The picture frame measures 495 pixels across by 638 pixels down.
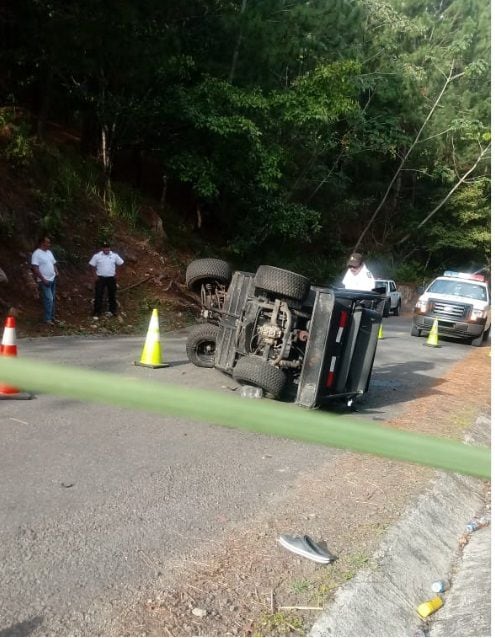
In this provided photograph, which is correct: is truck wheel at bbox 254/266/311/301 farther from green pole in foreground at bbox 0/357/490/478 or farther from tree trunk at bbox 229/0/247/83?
tree trunk at bbox 229/0/247/83

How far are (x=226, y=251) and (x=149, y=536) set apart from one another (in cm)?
1934

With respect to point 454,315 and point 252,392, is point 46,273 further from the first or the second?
point 454,315

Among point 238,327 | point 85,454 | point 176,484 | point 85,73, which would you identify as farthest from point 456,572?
point 85,73

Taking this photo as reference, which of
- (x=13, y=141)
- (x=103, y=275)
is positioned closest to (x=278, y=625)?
(x=103, y=275)

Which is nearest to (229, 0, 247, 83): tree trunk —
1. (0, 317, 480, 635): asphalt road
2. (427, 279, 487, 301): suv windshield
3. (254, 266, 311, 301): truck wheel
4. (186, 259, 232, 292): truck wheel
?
(427, 279, 487, 301): suv windshield

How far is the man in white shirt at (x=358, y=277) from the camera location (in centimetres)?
916

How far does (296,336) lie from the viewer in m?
7.61

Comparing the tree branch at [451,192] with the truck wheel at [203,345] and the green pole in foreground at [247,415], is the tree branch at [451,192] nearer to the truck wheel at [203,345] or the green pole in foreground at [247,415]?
the truck wheel at [203,345]

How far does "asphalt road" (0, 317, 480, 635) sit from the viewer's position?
10.8 ft

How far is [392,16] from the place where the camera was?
98.1ft

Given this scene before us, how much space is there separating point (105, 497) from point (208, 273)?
4615 millimetres

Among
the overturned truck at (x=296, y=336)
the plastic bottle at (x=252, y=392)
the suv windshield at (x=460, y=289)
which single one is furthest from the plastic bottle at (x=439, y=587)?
the suv windshield at (x=460, y=289)

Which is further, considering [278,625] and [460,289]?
[460,289]

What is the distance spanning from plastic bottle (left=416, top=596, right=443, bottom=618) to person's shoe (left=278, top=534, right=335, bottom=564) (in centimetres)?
55
